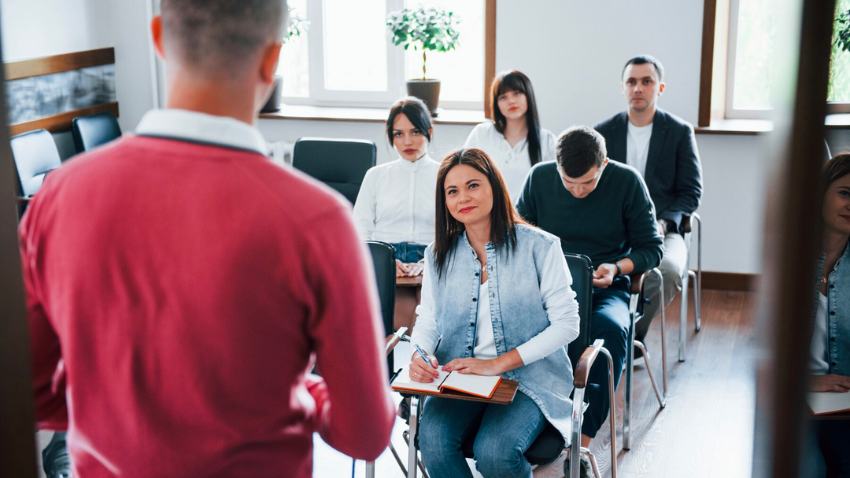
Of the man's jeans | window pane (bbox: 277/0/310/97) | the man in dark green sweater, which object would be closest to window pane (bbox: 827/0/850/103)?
the man in dark green sweater

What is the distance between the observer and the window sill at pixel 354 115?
5.20 metres

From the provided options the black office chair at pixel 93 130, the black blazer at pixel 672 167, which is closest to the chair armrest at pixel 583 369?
→ the black blazer at pixel 672 167

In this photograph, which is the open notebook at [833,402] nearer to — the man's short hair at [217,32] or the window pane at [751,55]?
the man's short hair at [217,32]

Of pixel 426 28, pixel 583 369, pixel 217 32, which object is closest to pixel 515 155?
pixel 426 28

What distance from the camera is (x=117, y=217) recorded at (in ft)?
2.55

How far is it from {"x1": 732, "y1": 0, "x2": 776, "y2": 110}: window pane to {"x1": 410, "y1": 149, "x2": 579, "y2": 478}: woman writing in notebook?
316cm

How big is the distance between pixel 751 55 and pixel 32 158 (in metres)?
4.41

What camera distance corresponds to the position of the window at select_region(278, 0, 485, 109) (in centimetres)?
547

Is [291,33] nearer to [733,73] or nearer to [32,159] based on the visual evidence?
[32,159]

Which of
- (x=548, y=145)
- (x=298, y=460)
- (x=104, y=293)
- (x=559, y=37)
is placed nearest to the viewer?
(x=104, y=293)

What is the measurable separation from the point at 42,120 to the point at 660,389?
13.6 ft

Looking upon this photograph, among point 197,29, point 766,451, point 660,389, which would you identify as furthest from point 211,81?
point 660,389

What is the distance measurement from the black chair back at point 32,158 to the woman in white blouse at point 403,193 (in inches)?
79.3

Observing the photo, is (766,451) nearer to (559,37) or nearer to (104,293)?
(104,293)
